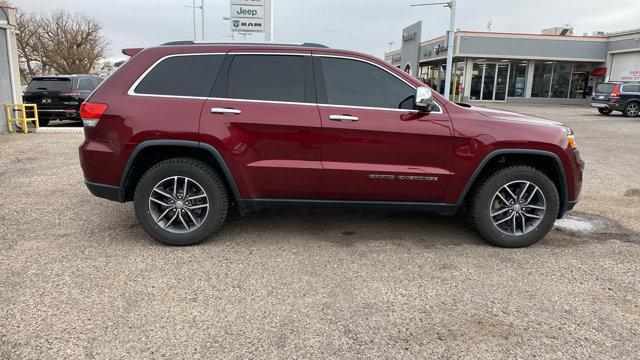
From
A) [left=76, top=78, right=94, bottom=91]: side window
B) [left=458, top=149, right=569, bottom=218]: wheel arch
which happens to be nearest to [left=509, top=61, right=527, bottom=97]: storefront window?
[left=76, top=78, right=94, bottom=91]: side window

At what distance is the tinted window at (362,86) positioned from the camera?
13.8ft

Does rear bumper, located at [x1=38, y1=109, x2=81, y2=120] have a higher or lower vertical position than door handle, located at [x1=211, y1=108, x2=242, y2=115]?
lower

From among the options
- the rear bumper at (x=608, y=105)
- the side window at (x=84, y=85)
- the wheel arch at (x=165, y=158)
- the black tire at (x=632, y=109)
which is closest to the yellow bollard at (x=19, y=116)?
the side window at (x=84, y=85)

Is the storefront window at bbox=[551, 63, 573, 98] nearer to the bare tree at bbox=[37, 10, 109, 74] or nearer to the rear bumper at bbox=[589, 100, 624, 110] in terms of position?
the rear bumper at bbox=[589, 100, 624, 110]

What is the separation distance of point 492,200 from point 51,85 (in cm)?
1303

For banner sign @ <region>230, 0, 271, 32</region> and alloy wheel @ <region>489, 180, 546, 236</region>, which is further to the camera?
banner sign @ <region>230, 0, 271, 32</region>

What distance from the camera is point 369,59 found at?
4.30 metres

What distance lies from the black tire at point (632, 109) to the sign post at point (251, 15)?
1780 centimetres

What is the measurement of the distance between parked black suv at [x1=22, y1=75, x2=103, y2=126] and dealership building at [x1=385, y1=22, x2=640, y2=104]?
2474 cm

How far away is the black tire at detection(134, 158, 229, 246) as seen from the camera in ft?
13.7

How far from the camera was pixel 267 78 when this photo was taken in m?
4.23

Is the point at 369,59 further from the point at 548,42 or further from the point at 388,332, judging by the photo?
the point at 548,42

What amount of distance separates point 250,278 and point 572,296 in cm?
245

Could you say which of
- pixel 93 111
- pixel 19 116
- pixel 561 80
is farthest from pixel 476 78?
pixel 93 111
